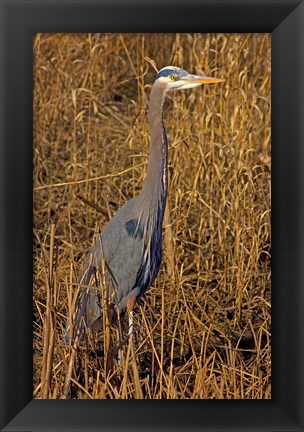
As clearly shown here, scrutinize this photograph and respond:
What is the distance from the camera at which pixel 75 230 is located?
11.1 feet

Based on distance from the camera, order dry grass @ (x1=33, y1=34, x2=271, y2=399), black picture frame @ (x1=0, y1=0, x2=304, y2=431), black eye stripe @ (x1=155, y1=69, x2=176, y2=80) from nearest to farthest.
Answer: black picture frame @ (x1=0, y1=0, x2=304, y2=431) < dry grass @ (x1=33, y1=34, x2=271, y2=399) < black eye stripe @ (x1=155, y1=69, x2=176, y2=80)

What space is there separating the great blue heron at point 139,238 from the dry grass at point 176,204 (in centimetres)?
8

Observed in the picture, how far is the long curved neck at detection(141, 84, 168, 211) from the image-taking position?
276 centimetres

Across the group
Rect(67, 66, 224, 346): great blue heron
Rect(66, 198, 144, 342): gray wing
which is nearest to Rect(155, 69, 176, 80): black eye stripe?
Rect(67, 66, 224, 346): great blue heron

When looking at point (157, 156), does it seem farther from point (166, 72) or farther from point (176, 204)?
point (176, 204)

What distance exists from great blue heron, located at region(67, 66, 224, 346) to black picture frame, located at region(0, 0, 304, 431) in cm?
37

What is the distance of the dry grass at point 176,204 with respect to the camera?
2.59m

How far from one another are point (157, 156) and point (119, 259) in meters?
0.30

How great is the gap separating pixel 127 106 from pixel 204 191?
2.27 ft

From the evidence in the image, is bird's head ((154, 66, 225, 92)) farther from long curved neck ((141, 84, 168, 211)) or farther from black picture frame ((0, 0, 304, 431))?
black picture frame ((0, 0, 304, 431))
